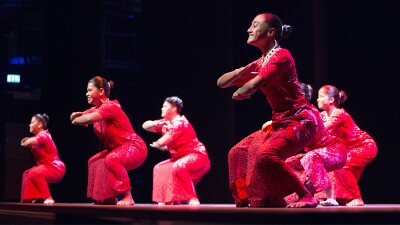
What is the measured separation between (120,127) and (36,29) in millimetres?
5258

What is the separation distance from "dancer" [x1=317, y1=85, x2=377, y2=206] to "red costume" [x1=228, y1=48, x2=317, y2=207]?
1537 mm

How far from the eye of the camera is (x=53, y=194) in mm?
8570

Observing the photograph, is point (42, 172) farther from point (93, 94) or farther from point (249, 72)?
point (249, 72)

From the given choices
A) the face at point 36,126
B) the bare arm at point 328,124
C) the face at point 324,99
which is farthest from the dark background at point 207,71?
the bare arm at point 328,124

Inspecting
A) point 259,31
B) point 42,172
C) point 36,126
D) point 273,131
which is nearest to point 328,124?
point 273,131

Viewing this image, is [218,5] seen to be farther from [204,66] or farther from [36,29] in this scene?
[36,29]

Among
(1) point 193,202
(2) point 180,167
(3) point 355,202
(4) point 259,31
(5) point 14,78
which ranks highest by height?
(4) point 259,31

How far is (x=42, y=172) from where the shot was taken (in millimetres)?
7285

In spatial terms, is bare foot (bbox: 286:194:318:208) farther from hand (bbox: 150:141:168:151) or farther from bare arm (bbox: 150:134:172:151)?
bare arm (bbox: 150:134:172:151)

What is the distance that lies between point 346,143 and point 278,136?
2.06 meters

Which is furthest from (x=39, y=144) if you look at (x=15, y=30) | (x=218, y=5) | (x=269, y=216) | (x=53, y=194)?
(x=269, y=216)

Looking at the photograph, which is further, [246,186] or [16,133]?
[16,133]

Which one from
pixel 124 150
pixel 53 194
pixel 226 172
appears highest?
pixel 124 150

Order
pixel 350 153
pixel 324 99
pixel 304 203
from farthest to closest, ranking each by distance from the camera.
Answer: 1. pixel 350 153
2. pixel 324 99
3. pixel 304 203
